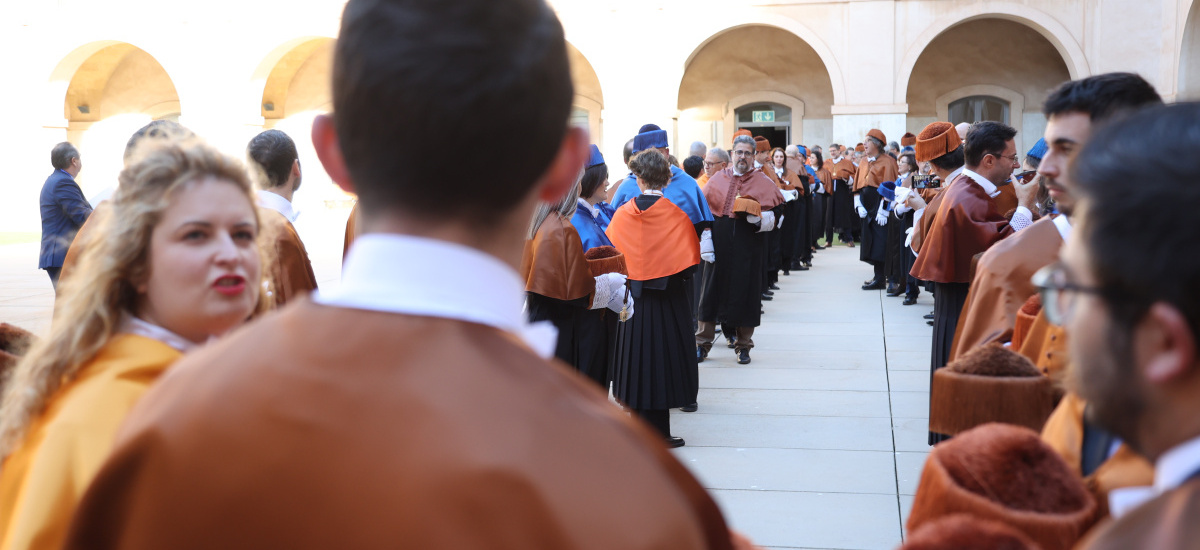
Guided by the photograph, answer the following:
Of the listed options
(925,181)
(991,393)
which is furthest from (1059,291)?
(925,181)

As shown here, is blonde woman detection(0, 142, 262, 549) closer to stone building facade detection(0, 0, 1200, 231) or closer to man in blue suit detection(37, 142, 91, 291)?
man in blue suit detection(37, 142, 91, 291)

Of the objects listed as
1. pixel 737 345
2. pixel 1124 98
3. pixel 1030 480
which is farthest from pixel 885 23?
pixel 1030 480

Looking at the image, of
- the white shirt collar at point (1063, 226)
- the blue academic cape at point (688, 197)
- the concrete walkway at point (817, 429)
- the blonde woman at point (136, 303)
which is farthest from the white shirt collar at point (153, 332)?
the blue academic cape at point (688, 197)

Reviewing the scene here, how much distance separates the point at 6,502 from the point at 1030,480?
1.62 m

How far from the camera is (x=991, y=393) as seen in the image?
1.96m

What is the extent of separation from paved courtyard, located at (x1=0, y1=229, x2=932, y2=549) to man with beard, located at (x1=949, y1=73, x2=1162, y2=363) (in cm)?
141

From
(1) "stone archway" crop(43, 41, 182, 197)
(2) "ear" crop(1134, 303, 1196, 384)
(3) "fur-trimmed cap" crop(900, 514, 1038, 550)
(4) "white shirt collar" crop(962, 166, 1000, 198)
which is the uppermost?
(1) "stone archway" crop(43, 41, 182, 197)

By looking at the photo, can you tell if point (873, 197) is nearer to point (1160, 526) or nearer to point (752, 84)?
point (752, 84)

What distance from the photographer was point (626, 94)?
20094 millimetres

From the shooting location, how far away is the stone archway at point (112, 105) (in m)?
25.0

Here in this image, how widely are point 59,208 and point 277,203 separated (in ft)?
16.8

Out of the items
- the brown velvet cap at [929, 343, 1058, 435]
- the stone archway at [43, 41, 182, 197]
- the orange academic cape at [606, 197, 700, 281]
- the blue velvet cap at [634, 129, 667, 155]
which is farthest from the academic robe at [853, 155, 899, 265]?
the stone archway at [43, 41, 182, 197]

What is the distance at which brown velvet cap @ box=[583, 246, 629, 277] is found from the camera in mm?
5348

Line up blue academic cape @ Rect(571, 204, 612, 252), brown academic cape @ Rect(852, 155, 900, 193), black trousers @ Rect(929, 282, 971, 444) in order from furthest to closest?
brown academic cape @ Rect(852, 155, 900, 193), blue academic cape @ Rect(571, 204, 612, 252), black trousers @ Rect(929, 282, 971, 444)
